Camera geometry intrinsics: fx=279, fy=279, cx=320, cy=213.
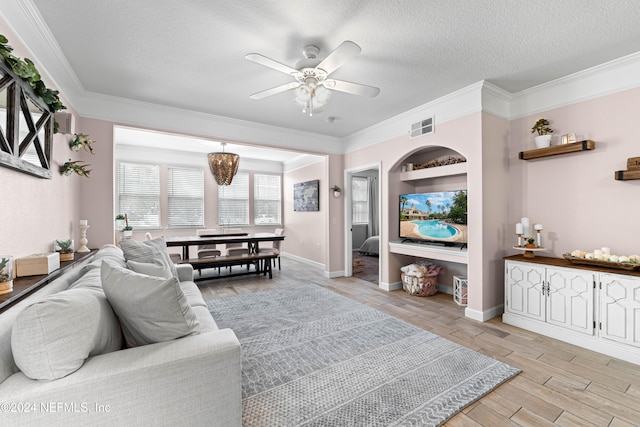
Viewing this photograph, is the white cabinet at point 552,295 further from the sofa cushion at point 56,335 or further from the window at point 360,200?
the window at point 360,200

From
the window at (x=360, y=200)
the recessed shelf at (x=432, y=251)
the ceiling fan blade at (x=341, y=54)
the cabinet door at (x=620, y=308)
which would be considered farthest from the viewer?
the window at (x=360, y=200)

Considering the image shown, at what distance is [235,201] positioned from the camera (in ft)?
24.6

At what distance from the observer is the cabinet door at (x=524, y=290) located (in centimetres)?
291

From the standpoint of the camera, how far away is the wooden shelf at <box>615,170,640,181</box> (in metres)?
2.52

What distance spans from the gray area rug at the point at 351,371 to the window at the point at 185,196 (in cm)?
417

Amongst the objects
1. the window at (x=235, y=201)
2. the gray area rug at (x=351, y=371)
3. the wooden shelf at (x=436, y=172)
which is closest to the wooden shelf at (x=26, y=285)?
the gray area rug at (x=351, y=371)

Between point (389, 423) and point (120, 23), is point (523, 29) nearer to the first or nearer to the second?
point (389, 423)

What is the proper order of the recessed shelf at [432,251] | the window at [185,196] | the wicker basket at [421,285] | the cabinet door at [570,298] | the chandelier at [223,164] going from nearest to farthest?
the cabinet door at [570,298], the recessed shelf at [432,251], the wicker basket at [421,285], the chandelier at [223,164], the window at [185,196]

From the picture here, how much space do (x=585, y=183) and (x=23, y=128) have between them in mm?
4920

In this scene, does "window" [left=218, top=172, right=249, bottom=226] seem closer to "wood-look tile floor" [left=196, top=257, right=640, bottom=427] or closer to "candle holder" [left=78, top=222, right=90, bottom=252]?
"candle holder" [left=78, top=222, right=90, bottom=252]

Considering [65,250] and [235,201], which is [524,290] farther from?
[235,201]

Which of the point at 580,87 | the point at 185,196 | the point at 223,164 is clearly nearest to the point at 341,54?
the point at 580,87

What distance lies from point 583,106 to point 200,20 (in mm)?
3804

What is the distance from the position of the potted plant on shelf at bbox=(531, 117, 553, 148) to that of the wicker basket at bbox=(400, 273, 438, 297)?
2158 millimetres
